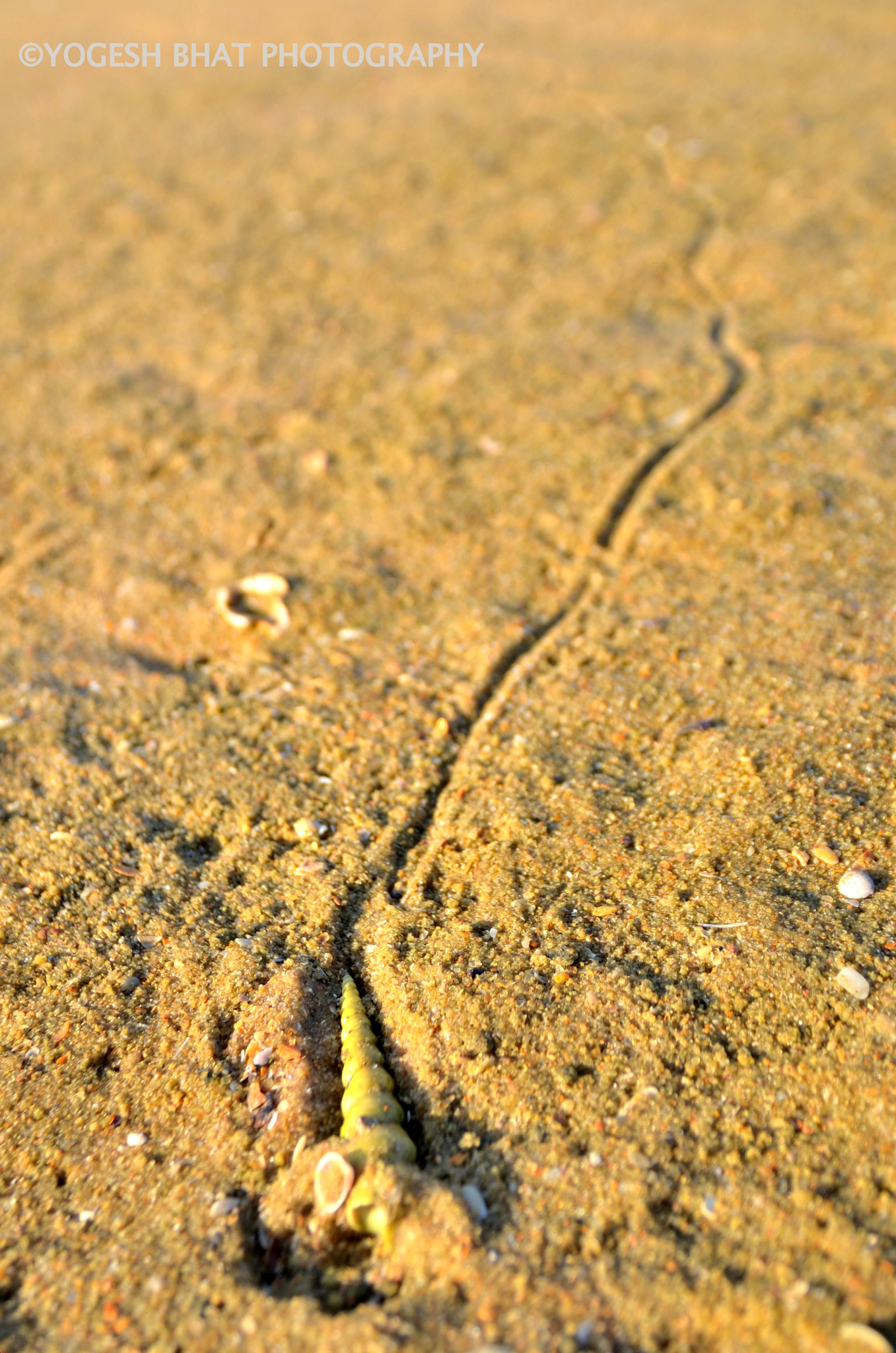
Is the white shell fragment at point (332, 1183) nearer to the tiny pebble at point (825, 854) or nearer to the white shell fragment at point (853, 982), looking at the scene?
the white shell fragment at point (853, 982)

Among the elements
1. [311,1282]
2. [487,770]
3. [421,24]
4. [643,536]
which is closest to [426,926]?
[487,770]

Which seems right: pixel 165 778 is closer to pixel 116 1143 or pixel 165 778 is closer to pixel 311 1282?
pixel 116 1143

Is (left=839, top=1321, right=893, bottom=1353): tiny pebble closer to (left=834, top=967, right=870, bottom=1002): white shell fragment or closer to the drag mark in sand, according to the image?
(left=834, top=967, right=870, bottom=1002): white shell fragment

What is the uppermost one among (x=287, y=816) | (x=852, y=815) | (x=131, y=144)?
(x=131, y=144)

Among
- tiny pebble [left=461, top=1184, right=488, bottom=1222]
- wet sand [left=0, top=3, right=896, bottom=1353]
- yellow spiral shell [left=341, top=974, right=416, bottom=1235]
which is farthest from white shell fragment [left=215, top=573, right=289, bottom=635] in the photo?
tiny pebble [left=461, top=1184, right=488, bottom=1222]

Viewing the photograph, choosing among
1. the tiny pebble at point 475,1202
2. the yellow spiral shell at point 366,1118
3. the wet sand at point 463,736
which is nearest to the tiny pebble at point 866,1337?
the wet sand at point 463,736

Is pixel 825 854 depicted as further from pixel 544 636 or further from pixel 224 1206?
pixel 224 1206
